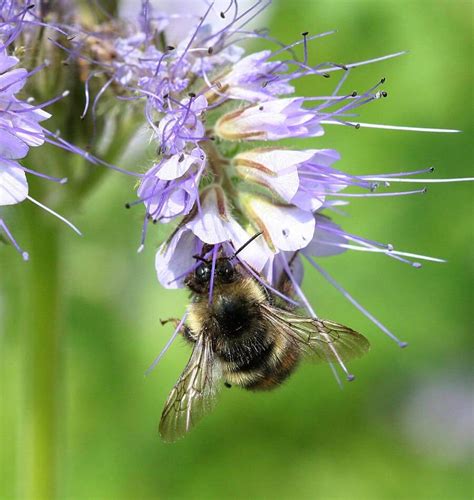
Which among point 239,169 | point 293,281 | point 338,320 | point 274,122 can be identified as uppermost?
point 274,122

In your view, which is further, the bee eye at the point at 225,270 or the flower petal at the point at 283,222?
the bee eye at the point at 225,270

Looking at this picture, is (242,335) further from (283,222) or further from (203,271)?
(283,222)

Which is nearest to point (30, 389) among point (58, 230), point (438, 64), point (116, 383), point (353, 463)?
point (58, 230)

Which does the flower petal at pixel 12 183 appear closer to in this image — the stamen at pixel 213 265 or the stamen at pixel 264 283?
the stamen at pixel 213 265

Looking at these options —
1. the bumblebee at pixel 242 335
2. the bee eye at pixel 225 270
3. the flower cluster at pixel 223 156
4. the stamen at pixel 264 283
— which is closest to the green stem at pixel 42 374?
the flower cluster at pixel 223 156

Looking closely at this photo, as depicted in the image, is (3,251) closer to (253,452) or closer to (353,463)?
(253,452)

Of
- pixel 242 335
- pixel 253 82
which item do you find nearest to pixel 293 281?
pixel 242 335

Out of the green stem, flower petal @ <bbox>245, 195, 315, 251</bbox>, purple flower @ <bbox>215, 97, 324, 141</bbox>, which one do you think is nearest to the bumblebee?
flower petal @ <bbox>245, 195, 315, 251</bbox>
